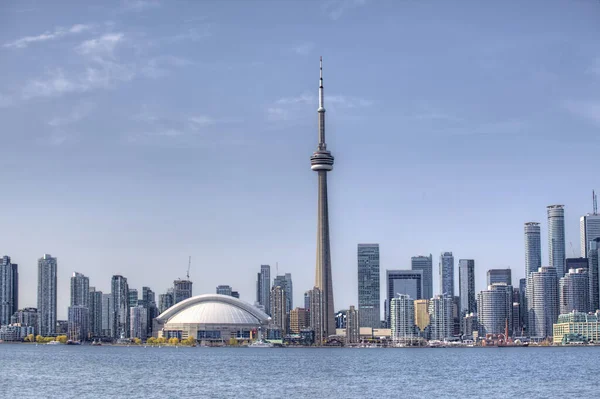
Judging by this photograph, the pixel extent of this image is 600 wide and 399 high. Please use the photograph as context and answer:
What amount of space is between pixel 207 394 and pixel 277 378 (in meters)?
20.4

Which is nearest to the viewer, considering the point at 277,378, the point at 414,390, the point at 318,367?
the point at 414,390

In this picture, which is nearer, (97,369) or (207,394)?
(207,394)

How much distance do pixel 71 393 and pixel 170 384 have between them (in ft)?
38.8

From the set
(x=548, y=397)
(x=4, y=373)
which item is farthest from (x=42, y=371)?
(x=548, y=397)

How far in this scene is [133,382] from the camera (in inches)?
3484

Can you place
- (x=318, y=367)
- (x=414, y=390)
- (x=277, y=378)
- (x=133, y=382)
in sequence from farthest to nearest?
(x=318, y=367) → (x=277, y=378) → (x=133, y=382) → (x=414, y=390)

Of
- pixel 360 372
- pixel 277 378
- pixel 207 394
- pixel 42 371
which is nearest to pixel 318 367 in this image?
pixel 360 372

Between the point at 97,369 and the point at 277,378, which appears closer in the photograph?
the point at 277,378

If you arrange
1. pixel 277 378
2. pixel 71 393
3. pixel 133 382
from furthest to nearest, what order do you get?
1. pixel 277 378
2. pixel 133 382
3. pixel 71 393

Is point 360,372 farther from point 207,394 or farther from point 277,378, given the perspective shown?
point 207,394

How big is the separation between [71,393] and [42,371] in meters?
30.6

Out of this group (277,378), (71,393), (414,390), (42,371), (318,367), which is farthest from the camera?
(318,367)

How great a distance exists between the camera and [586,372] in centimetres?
11025

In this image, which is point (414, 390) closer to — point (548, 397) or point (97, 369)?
point (548, 397)
